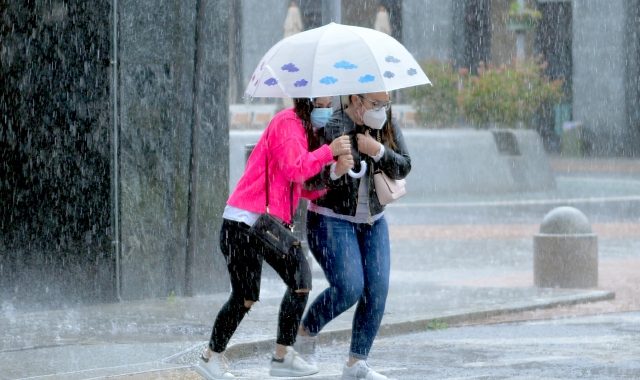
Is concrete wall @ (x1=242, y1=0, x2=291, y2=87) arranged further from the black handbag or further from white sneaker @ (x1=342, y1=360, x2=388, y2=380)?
the black handbag

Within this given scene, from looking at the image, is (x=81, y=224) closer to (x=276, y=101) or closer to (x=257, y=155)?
(x=257, y=155)

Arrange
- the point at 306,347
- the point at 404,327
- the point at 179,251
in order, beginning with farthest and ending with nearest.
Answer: the point at 179,251 → the point at 404,327 → the point at 306,347

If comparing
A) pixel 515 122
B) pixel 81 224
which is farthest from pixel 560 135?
pixel 81 224

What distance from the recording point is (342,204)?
6.21 meters

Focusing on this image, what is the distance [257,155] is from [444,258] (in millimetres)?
7749

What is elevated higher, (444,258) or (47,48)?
(47,48)

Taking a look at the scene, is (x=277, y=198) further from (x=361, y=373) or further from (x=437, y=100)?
(x=437, y=100)

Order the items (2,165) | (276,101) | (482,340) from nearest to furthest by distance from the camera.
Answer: (482,340)
(2,165)
(276,101)

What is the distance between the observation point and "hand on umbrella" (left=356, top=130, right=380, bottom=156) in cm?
613

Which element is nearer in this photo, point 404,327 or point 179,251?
point 404,327

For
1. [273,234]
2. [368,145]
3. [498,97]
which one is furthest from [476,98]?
[273,234]

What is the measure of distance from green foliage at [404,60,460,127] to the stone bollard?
1431 cm

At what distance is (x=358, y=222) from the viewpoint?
6270 millimetres

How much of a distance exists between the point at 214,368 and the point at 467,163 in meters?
16.6
